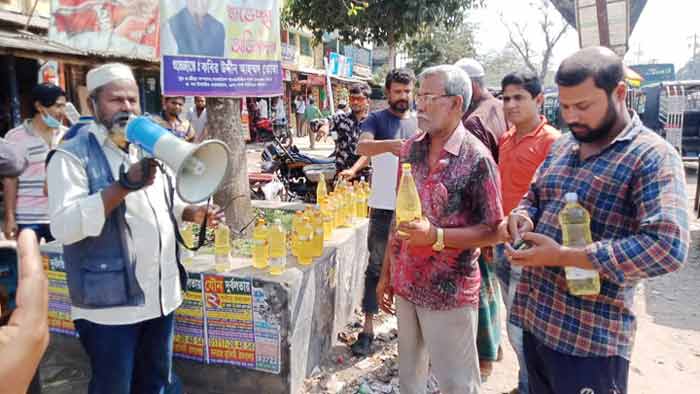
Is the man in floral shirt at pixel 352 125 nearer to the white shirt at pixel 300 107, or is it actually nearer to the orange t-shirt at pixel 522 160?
the orange t-shirt at pixel 522 160

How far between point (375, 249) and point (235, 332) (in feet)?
4.43

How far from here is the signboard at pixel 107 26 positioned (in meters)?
8.32

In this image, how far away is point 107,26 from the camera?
352 inches

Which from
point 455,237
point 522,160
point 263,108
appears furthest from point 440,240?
point 263,108

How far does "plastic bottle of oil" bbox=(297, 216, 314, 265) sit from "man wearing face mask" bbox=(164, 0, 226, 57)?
59.6 inches

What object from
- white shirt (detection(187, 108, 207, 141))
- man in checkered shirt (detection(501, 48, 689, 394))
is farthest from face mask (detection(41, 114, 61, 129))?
man in checkered shirt (detection(501, 48, 689, 394))

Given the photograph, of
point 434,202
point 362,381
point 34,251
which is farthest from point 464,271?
point 34,251

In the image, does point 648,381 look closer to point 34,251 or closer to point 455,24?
point 34,251

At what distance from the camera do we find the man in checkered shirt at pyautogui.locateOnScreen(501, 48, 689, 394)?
1.51 m

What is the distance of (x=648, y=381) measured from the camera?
139 inches

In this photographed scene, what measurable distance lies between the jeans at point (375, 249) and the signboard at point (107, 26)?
290 inches

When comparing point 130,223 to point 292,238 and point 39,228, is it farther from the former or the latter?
point 39,228

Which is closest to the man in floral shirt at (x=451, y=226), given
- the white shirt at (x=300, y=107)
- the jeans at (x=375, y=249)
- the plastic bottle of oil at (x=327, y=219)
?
the jeans at (x=375, y=249)

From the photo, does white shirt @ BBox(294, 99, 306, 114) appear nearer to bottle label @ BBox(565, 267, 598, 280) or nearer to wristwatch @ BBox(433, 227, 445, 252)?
wristwatch @ BBox(433, 227, 445, 252)
